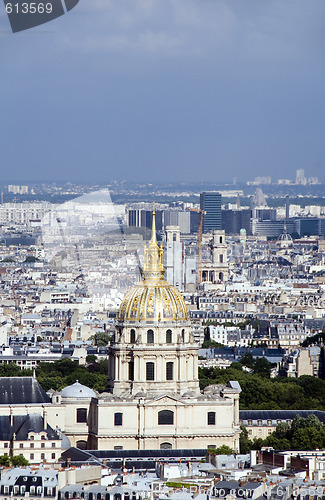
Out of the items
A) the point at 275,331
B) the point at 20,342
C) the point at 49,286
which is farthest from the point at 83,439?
the point at 49,286

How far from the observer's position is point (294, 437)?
58344 millimetres

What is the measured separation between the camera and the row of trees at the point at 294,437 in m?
56.9

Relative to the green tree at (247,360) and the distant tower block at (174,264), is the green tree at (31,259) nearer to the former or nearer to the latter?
the distant tower block at (174,264)

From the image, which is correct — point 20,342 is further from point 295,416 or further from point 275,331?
point 295,416

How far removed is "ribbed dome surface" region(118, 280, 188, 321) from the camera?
200 ft

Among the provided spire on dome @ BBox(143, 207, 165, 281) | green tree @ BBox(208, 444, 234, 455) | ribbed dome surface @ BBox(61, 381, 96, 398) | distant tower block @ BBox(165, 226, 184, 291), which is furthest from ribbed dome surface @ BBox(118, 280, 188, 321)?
distant tower block @ BBox(165, 226, 184, 291)

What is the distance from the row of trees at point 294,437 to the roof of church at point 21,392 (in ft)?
19.3

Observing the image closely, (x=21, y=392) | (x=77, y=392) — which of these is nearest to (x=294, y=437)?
(x=77, y=392)

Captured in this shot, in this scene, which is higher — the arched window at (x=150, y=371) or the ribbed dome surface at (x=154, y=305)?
the ribbed dome surface at (x=154, y=305)

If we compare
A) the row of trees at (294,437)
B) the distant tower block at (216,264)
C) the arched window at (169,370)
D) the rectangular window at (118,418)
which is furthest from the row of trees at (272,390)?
the distant tower block at (216,264)

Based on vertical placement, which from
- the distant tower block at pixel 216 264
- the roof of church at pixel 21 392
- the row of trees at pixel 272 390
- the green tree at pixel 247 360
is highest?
the roof of church at pixel 21 392

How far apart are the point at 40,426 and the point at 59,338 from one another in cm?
4360

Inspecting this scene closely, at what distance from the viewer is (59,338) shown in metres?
100

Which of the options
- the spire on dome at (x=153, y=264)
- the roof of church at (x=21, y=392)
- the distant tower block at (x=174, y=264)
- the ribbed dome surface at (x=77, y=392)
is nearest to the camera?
the roof of church at (x=21, y=392)
